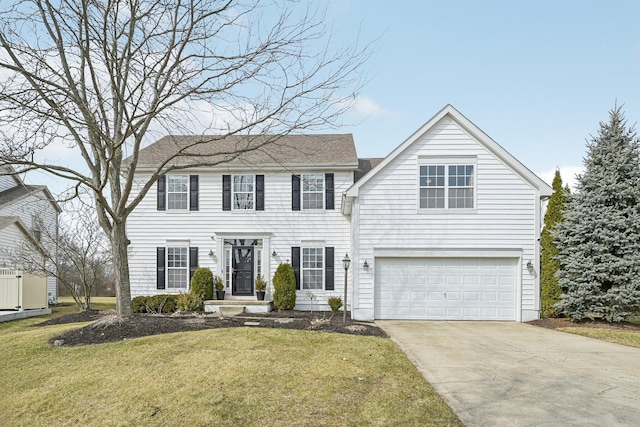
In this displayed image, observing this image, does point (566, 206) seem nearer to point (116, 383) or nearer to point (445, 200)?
point (445, 200)

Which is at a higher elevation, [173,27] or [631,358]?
[173,27]

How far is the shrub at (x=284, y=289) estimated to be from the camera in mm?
15102

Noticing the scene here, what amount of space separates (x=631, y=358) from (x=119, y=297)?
11.4 meters

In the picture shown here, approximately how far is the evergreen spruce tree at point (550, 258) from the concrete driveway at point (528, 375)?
2.39 metres

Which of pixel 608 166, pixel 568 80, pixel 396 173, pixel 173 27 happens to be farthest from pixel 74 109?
pixel 608 166

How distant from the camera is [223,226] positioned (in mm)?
16281

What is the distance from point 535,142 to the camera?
552 inches

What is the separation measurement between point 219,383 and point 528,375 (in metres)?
4.94

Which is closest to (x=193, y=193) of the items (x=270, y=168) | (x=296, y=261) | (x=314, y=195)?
(x=270, y=168)

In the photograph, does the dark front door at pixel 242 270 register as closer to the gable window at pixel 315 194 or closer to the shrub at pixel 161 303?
the shrub at pixel 161 303

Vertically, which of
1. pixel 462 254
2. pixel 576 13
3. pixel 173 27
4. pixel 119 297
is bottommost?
pixel 119 297

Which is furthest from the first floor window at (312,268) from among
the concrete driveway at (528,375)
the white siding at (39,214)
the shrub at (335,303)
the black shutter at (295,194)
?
the white siding at (39,214)

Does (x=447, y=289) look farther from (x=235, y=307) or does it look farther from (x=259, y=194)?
(x=259, y=194)

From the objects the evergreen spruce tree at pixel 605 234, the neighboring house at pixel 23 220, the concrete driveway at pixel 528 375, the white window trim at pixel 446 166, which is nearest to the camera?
the concrete driveway at pixel 528 375
